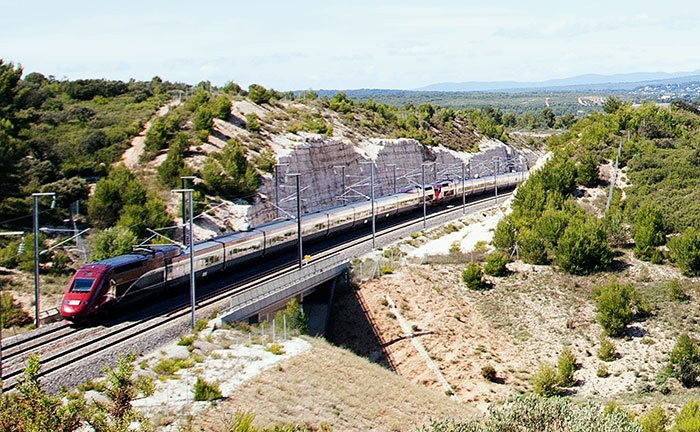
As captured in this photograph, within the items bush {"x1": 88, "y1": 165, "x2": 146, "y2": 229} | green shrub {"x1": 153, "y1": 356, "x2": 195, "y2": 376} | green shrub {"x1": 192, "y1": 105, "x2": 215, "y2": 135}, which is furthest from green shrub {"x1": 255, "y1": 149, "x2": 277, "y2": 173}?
green shrub {"x1": 153, "y1": 356, "x2": 195, "y2": 376}

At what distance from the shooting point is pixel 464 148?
96625mm

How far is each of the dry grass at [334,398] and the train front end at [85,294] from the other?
761 cm

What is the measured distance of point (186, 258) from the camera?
112 feet

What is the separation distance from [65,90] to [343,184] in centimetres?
3253

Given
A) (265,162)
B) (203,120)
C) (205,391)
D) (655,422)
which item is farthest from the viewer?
(203,120)

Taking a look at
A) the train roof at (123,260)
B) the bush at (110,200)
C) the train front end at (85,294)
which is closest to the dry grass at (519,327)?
the train roof at (123,260)

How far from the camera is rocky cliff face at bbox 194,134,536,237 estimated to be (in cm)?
5207

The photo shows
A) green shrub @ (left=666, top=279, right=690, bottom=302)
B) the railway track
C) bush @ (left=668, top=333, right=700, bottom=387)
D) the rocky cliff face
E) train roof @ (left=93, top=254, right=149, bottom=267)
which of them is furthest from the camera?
the rocky cliff face

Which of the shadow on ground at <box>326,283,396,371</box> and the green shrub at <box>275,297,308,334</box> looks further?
the shadow on ground at <box>326,283,396,371</box>

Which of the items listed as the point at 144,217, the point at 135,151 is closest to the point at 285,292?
the point at 144,217

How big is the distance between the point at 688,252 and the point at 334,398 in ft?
80.0

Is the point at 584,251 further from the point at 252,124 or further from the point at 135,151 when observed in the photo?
the point at 135,151

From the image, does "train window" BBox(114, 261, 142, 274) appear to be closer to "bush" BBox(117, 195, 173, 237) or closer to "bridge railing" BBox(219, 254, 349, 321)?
"bridge railing" BBox(219, 254, 349, 321)

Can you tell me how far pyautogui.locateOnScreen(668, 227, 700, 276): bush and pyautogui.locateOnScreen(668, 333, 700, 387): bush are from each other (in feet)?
28.3
